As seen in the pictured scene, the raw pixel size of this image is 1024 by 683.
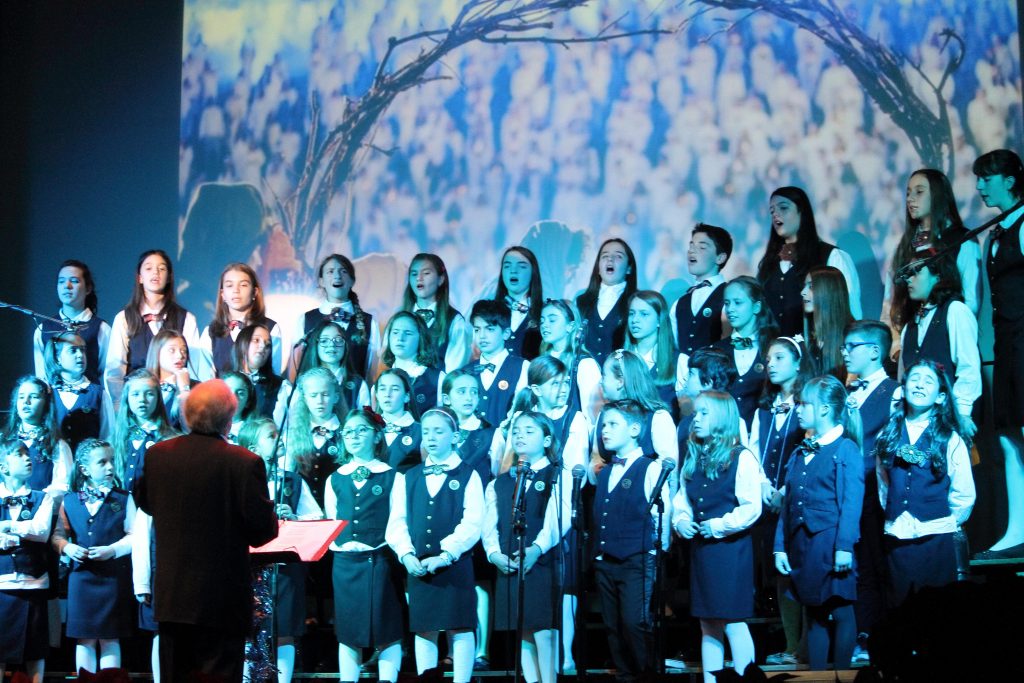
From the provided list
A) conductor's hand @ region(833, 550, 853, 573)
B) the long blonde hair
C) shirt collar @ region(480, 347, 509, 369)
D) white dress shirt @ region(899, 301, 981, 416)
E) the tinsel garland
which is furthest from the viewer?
shirt collar @ region(480, 347, 509, 369)

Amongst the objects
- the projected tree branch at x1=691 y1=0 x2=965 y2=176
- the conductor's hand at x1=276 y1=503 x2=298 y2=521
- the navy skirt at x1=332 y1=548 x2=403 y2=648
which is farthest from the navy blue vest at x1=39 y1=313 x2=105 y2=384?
the projected tree branch at x1=691 y1=0 x2=965 y2=176

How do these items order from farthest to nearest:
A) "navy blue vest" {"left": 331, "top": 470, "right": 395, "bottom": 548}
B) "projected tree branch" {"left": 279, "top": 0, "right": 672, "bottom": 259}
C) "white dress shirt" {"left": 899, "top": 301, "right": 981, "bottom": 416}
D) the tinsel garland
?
"projected tree branch" {"left": 279, "top": 0, "right": 672, "bottom": 259}, "white dress shirt" {"left": 899, "top": 301, "right": 981, "bottom": 416}, "navy blue vest" {"left": 331, "top": 470, "right": 395, "bottom": 548}, the tinsel garland

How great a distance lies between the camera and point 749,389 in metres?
5.57

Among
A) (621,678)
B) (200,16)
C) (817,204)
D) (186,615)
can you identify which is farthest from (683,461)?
(200,16)

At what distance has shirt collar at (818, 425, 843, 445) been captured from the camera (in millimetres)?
4895

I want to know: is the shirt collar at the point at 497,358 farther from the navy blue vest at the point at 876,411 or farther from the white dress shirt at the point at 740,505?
the navy blue vest at the point at 876,411

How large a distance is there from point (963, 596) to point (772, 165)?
5187mm

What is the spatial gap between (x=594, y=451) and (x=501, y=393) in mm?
635

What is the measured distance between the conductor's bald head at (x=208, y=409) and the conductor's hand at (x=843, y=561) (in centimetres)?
247

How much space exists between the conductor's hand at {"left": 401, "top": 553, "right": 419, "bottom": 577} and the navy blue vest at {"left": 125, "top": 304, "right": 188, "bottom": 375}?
2.13 meters

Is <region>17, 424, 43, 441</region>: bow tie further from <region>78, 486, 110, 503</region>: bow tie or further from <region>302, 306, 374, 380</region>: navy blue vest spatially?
<region>302, 306, 374, 380</region>: navy blue vest

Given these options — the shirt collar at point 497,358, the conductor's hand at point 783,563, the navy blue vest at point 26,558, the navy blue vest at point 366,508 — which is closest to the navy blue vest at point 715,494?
the conductor's hand at point 783,563

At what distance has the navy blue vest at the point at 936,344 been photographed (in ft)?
17.7

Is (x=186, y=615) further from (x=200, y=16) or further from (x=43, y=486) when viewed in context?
(x=200, y=16)
